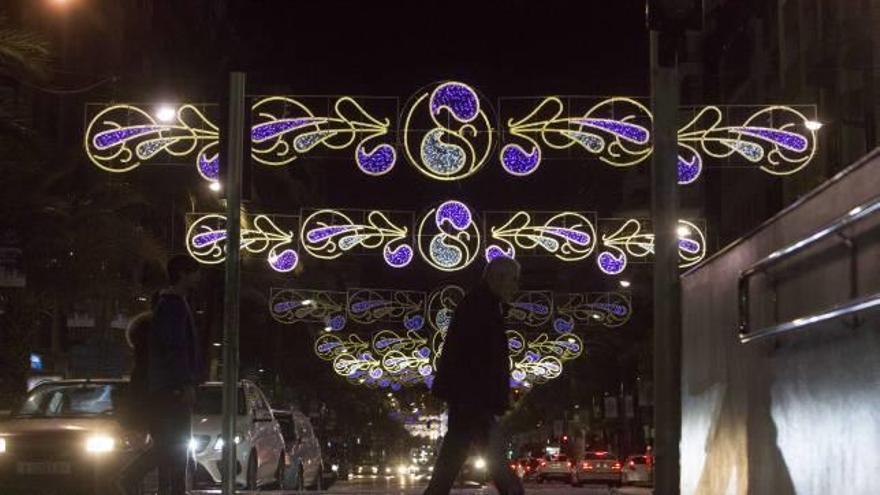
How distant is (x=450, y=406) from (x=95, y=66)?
42.1 meters

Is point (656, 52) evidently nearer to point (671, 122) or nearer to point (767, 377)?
point (671, 122)

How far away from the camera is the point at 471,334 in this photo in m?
9.33

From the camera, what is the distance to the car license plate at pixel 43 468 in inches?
542

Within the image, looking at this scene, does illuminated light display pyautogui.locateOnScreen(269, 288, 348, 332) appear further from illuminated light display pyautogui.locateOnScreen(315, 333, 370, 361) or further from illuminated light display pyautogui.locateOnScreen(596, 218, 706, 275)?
illuminated light display pyautogui.locateOnScreen(596, 218, 706, 275)

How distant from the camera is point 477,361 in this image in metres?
9.31

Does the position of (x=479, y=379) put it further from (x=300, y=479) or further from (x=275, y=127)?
(x=300, y=479)

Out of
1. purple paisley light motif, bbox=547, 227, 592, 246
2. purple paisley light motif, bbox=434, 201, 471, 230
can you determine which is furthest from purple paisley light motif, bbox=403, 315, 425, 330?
purple paisley light motif, bbox=434, 201, 471, 230

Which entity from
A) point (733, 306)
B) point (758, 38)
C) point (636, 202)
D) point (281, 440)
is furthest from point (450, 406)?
point (636, 202)

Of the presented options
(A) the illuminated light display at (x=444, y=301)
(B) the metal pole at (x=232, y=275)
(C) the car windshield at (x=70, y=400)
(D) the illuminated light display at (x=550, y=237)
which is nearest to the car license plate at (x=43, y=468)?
(C) the car windshield at (x=70, y=400)

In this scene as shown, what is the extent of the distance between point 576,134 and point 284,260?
34.9 feet

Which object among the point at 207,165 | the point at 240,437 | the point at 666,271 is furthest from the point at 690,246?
the point at 666,271

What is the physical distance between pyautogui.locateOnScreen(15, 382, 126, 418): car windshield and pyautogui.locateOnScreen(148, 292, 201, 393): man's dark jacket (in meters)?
5.64

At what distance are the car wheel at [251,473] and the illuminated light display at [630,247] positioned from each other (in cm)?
1025

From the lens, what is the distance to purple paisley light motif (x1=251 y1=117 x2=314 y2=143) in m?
19.1
